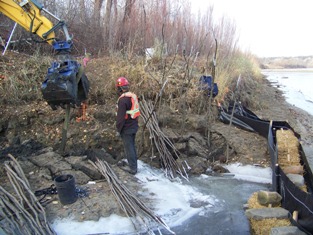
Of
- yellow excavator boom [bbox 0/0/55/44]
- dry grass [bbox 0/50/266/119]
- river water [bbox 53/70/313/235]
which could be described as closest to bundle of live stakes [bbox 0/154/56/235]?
river water [bbox 53/70/313/235]

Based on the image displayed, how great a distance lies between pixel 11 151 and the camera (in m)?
6.78

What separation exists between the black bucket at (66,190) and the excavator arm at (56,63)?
4.86ft

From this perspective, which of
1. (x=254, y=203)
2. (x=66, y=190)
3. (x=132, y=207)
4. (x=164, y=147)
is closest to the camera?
(x=132, y=207)

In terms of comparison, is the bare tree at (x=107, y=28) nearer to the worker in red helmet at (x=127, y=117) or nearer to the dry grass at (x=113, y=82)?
the dry grass at (x=113, y=82)

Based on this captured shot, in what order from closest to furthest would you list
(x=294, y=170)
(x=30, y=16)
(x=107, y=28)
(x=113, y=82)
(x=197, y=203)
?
(x=197, y=203) → (x=294, y=170) → (x=30, y=16) → (x=113, y=82) → (x=107, y=28)

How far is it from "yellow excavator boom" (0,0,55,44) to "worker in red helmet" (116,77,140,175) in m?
1.77

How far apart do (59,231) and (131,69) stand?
5811mm

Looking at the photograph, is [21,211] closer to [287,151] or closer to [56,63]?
[56,63]

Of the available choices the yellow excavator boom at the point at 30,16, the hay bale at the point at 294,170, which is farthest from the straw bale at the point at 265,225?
the yellow excavator boom at the point at 30,16

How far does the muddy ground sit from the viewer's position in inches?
237

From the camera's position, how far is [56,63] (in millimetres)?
5840

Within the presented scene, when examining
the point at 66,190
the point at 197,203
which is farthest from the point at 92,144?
the point at 197,203

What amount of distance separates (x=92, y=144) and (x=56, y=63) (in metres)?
2.40

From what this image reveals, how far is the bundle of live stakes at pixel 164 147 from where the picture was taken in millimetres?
6910
